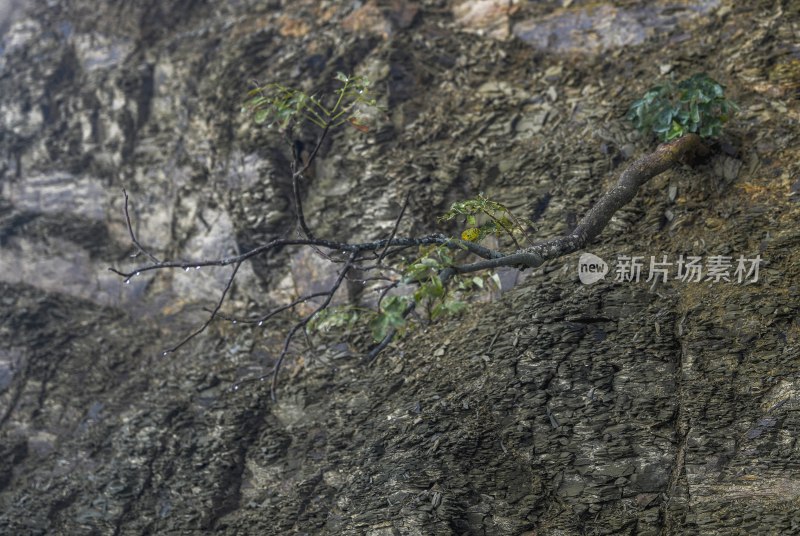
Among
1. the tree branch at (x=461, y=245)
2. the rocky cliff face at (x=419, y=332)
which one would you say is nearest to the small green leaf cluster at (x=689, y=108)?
the tree branch at (x=461, y=245)

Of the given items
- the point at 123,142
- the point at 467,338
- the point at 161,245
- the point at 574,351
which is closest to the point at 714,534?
the point at 574,351

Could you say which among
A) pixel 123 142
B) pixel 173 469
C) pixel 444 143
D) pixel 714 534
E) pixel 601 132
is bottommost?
pixel 714 534

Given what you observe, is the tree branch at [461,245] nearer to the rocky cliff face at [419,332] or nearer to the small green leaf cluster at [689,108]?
the small green leaf cluster at [689,108]

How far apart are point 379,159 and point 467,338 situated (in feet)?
6.71

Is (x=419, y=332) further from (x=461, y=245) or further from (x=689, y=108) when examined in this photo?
(x=689, y=108)

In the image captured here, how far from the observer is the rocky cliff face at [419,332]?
13.0ft

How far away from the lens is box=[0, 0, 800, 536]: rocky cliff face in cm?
397

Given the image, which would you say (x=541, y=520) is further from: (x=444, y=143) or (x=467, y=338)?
(x=444, y=143)

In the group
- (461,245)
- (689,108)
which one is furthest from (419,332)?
(689,108)

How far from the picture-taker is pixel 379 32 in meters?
6.84

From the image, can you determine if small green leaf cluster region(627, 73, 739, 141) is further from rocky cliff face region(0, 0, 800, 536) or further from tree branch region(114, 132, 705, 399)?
rocky cliff face region(0, 0, 800, 536)

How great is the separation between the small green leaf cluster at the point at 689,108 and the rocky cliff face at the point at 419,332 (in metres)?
0.26

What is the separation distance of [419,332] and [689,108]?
2.37m

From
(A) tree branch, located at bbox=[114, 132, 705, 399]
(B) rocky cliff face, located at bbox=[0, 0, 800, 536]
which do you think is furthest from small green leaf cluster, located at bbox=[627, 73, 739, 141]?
(B) rocky cliff face, located at bbox=[0, 0, 800, 536]
